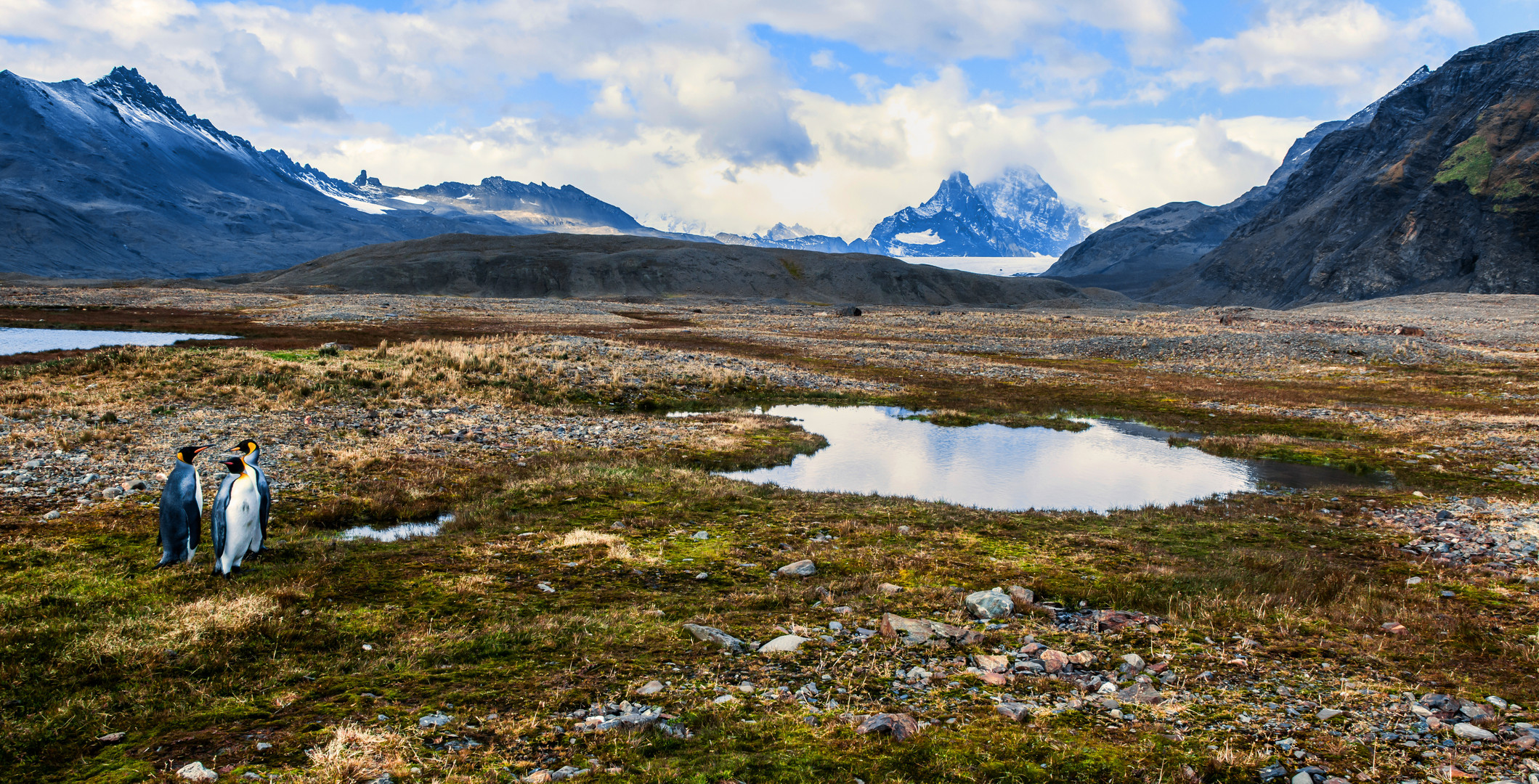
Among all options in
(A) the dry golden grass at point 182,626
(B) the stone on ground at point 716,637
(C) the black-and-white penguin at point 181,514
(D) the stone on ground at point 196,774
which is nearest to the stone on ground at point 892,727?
(B) the stone on ground at point 716,637

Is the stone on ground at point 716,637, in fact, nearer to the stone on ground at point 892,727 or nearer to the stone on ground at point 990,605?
the stone on ground at point 892,727

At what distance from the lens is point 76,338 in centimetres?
5728

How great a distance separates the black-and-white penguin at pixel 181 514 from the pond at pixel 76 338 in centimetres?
4713

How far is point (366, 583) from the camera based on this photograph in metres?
11.3

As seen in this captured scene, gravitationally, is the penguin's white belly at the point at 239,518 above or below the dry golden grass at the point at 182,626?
above

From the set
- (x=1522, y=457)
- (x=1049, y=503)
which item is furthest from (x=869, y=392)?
(x=1522, y=457)

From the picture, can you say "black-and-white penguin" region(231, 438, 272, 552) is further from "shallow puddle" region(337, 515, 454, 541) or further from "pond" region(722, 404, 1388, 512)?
"pond" region(722, 404, 1388, 512)

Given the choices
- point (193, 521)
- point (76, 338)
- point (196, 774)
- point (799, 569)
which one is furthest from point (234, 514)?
point (76, 338)

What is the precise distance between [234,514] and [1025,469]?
873 inches

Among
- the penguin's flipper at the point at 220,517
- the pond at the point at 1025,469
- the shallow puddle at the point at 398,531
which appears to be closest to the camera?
the penguin's flipper at the point at 220,517

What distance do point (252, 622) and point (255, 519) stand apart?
123 inches

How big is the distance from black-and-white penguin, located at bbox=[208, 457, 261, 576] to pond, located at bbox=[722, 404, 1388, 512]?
44.0 ft

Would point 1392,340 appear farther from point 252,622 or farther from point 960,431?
point 252,622

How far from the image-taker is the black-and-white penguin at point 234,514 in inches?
437
